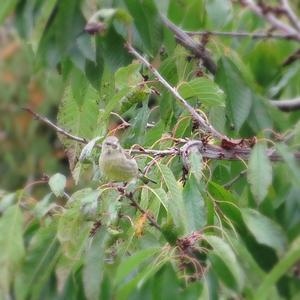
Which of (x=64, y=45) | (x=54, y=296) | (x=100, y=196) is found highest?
(x=64, y=45)

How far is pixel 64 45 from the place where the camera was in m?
1.51

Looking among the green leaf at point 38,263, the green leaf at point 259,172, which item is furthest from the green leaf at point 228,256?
the green leaf at point 38,263

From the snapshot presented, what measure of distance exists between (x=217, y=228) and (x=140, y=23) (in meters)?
0.35

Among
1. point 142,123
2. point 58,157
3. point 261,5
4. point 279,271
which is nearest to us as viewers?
point 279,271

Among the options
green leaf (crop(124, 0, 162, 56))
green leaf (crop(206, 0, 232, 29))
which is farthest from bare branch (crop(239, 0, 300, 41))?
green leaf (crop(124, 0, 162, 56))

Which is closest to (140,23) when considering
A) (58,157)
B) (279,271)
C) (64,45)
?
(64,45)

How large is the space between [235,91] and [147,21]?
38 cm

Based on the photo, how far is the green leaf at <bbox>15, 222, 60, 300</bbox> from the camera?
1.50m

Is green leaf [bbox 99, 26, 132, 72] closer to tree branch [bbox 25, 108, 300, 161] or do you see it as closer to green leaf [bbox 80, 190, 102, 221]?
tree branch [bbox 25, 108, 300, 161]

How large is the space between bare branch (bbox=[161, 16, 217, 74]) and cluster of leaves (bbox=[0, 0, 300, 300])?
0.02 metres

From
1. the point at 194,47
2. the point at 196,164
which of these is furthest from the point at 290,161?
the point at 194,47

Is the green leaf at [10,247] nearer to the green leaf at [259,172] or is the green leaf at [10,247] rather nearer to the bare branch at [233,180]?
the green leaf at [259,172]

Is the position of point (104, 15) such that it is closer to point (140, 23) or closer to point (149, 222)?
point (140, 23)

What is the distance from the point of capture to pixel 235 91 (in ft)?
6.39
